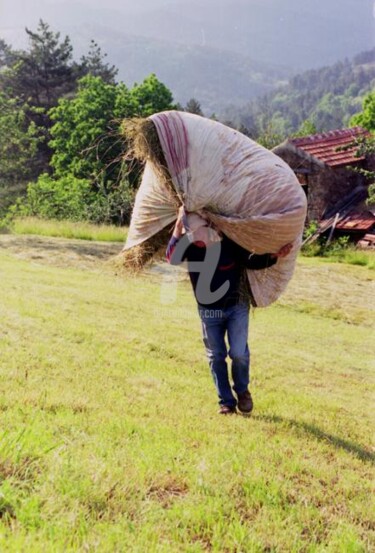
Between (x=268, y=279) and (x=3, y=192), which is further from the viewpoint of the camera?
(x=3, y=192)

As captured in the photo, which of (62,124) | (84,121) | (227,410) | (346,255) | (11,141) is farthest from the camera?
(62,124)

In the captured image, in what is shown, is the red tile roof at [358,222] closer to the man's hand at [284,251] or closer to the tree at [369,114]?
the tree at [369,114]

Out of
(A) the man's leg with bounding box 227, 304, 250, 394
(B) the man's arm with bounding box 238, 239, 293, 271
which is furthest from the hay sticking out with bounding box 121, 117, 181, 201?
(A) the man's leg with bounding box 227, 304, 250, 394

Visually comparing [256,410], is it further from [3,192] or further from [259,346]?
[3,192]

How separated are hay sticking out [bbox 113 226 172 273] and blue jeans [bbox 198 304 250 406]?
746mm

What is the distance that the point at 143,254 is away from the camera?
5262 millimetres

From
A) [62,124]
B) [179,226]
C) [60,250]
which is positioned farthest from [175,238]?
[62,124]

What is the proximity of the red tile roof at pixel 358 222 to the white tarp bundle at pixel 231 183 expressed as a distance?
75.5 ft

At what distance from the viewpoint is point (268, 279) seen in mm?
5125

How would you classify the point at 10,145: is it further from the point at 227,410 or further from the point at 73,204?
the point at 227,410

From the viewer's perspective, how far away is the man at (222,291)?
4715mm

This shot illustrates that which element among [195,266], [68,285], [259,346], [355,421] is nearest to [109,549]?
[195,266]

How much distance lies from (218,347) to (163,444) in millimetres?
1430

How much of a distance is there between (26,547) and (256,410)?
3.45 m
